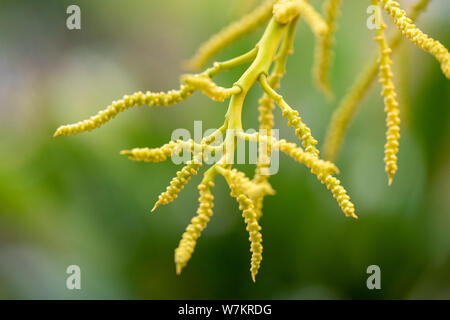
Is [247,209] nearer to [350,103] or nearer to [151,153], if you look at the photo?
[151,153]

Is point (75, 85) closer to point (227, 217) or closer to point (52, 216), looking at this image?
point (52, 216)

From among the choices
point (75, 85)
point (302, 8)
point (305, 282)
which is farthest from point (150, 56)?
point (302, 8)

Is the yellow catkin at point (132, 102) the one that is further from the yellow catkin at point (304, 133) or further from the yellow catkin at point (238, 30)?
the yellow catkin at point (238, 30)

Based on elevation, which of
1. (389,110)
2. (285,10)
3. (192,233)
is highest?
(285,10)

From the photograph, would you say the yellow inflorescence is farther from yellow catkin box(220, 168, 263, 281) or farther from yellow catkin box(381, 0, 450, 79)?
yellow catkin box(381, 0, 450, 79)

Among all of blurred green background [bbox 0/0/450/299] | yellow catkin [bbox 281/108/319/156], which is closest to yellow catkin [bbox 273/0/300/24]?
yellow catkin [bbox 281/108/319/156]

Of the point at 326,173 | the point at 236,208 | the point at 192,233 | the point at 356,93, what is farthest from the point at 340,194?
the point at 236,208
